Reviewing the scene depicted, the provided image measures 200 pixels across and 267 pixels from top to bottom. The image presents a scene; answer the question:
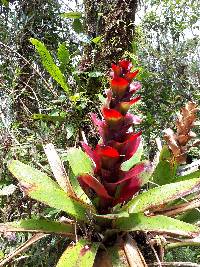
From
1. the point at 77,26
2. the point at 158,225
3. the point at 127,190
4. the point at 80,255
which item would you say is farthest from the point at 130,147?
the point at 77,26

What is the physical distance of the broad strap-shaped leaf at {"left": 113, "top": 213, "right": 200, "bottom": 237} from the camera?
1.34m

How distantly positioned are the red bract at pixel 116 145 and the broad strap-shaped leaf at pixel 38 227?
166mm

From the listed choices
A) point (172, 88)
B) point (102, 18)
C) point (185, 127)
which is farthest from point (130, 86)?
point (172, 88)

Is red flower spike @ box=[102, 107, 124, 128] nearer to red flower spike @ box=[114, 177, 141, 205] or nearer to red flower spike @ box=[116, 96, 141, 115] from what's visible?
red flower spike @ box=[116, 96, 141, 115]

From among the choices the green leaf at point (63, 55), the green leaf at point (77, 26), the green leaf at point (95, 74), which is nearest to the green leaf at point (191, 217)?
the green leaf at point (95, 74)

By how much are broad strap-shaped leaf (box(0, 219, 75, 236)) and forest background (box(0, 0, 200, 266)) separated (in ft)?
1.20

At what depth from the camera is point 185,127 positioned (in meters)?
1.86

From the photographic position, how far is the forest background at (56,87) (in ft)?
7.61

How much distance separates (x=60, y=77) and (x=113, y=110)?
51.9 inches

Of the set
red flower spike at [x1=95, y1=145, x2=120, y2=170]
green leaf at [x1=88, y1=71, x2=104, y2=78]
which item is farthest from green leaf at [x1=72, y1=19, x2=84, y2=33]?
red flower spike at [x1=95, y1=145, x2=120, y2=170]

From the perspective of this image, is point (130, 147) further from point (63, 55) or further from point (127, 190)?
point (63, 55)

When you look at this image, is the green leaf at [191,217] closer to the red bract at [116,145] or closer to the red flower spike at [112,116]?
the red bract at [116,145]

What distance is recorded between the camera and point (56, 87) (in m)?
3.16

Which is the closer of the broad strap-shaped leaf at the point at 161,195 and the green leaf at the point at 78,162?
the broad strap-shaped leaf at the point at 161,195
